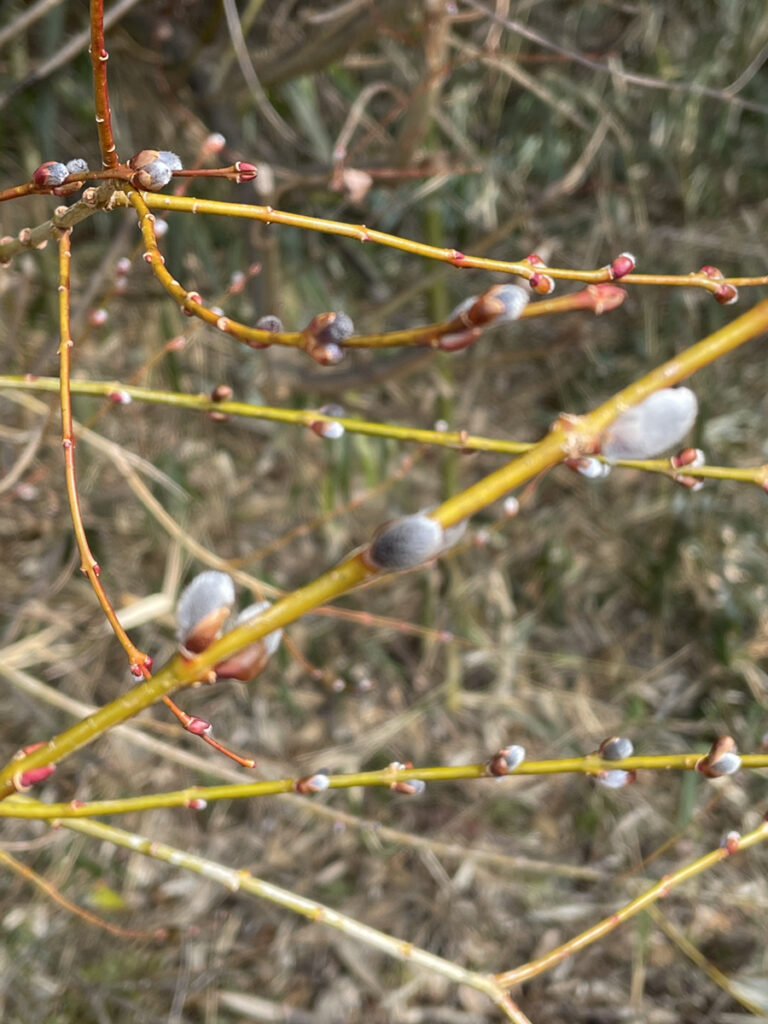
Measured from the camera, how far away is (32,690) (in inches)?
37.4

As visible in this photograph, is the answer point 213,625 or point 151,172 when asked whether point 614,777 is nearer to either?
point 213,625

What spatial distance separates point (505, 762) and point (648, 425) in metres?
0.18

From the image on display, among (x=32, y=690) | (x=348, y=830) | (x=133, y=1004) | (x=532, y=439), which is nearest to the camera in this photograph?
(x=32, y=690)

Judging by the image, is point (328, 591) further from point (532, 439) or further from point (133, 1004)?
point (532, 439)

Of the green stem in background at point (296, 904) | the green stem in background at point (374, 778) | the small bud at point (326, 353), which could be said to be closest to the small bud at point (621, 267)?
the small bud at point (326, 353)

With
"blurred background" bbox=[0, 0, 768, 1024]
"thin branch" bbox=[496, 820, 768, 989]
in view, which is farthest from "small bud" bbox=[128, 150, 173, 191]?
"blurred background" bbox=[0, 0, 768, 1024]

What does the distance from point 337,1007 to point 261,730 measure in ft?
1.36

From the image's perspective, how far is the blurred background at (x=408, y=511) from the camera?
1.12 m

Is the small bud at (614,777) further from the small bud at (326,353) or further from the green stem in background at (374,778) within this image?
the small bud at (326,353)

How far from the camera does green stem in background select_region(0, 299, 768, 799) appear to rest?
298 millimetres

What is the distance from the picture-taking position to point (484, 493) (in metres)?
0.30

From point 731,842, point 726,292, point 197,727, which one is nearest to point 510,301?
point 726,292

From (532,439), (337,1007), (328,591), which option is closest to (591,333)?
(532,439)

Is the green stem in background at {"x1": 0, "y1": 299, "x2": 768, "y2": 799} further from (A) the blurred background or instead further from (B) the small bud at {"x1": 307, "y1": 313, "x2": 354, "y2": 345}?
(A) the blurred background
